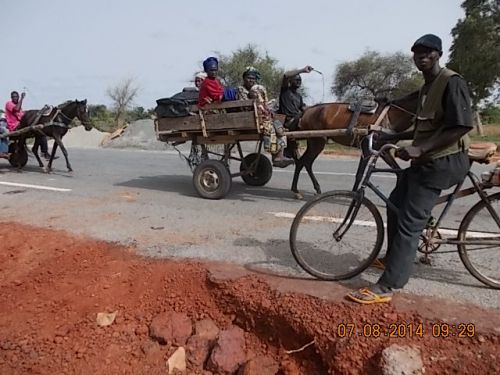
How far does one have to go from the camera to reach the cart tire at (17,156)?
11797 mm

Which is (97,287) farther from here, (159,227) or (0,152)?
(0,152)

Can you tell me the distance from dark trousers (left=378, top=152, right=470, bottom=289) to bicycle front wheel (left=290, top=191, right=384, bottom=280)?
0.36 meters

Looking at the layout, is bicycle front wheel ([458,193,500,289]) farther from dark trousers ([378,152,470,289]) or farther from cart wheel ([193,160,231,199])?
cart wheel ([193,160,231,199])

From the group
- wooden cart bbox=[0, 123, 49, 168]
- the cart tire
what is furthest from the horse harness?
the cart tire

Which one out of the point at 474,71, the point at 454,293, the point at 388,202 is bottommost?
the point at 454,293

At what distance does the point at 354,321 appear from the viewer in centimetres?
328

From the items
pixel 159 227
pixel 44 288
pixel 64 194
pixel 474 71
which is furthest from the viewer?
pixel 474 71

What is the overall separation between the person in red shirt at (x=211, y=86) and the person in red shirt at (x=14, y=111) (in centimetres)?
708

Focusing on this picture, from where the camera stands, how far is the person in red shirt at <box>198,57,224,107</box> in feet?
23.2

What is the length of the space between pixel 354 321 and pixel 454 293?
998 millimetres

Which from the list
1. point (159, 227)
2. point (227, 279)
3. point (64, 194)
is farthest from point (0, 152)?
point (227, 279)

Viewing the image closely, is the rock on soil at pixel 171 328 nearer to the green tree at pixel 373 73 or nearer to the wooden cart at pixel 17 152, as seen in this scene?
the wooden cart at pixel 17 152

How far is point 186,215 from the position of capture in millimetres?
6430
